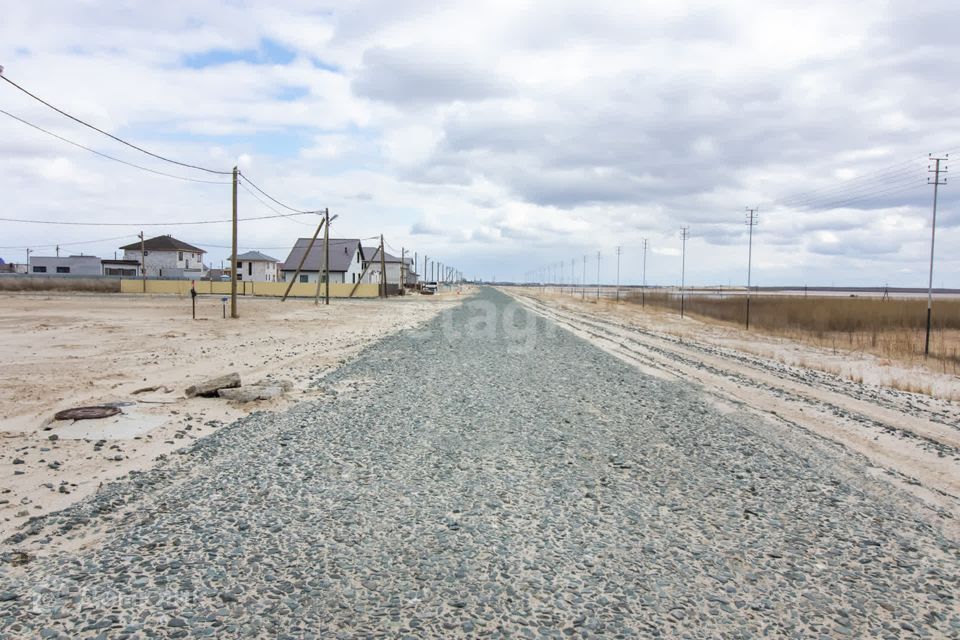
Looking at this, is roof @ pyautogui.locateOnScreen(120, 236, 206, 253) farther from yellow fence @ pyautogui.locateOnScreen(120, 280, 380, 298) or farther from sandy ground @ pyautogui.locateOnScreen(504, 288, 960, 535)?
sandy ground @ pyautogui.locateOnScreen(504, 288, 960, 535)

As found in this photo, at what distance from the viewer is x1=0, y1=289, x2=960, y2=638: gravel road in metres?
3.96

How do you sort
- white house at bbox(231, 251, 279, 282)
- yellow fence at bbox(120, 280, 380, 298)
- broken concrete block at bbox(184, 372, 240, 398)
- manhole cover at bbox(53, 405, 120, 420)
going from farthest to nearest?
1. white house at bbox(231, 251, 279, 282)
2. yellow fence at bbox(120, 280, 380, 298)
3. broken concrete block at bbox(184, 372, 240, 398)
4. manhole cover at bbox(53, 405, 120, 420)

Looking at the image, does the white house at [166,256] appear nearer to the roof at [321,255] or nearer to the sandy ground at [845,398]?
the roof at [321,255]

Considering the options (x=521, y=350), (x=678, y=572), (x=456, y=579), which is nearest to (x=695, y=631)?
(x=678, y=572)

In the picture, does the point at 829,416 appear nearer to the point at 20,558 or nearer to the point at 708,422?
the point at 708,422

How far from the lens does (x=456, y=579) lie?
447 centimetres

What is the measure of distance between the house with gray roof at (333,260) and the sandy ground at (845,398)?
58.5 meters

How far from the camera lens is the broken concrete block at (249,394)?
436 inches

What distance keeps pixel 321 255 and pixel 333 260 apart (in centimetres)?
187

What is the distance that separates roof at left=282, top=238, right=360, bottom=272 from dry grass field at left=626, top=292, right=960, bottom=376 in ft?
157

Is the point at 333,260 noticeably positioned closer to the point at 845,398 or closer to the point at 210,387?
the point at 210,387

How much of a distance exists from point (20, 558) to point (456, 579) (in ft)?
10.9

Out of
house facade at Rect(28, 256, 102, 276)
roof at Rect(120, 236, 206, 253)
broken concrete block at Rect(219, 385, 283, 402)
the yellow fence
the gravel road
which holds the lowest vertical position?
the gravel road

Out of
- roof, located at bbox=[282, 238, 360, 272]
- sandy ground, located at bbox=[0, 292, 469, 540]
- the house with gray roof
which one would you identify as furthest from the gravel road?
roof, located at bbox=[282, 238, 360, 272]
